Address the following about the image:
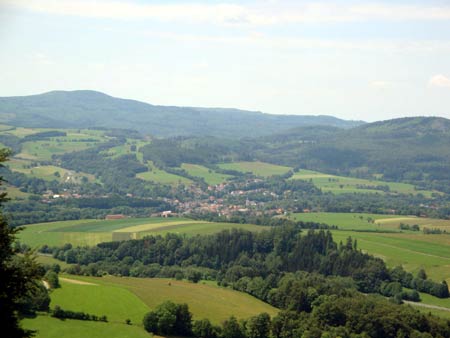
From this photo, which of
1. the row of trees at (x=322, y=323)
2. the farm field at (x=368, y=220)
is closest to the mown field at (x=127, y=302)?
the row of trees at (x=322, y=323)

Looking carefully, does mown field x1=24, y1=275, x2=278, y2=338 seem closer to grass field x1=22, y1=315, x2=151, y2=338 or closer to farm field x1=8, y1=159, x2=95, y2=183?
grass field x1=22, y1=315, x2=151, y2=338

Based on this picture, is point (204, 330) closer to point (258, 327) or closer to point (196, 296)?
point (258, 327)

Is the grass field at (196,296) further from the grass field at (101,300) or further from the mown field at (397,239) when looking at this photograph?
the mown field at (397,239)

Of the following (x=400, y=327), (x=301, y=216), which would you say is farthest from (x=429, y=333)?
(x=301, y=216)

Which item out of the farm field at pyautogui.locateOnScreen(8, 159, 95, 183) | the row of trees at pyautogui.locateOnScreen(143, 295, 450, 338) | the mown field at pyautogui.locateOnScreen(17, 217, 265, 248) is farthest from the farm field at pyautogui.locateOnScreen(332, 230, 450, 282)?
the farm field at pyautogui.locateOnScreen(8, 159, 95, 183)

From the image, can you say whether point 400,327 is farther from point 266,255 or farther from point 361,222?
point 361,222
